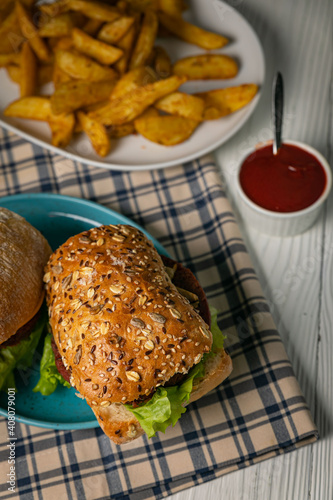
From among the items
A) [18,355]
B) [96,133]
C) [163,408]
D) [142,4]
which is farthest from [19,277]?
[142,4]

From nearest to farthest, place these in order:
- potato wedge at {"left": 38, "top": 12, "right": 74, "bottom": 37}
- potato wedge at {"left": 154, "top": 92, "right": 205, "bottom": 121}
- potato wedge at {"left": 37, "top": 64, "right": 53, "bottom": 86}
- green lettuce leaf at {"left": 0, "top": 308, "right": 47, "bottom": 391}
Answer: green lettuce leaf at {"left": 0, "top": 308, "right": 47, "bottom": 391}, potato wedge at {"left": 154, "top": 92, "right": 205, "bottom": 121}, potato wedge at {"left": 38, "top": 12, "right": 74, "bottom": 37}, potato wedge at {"left": 37, "top": 64, "right": 53, "bottom": 86}

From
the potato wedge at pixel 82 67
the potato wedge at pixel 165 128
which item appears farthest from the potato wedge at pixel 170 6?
the potato wedge at pixel 165 128

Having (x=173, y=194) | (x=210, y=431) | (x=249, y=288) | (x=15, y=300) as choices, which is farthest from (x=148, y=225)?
(x=210, y=431)

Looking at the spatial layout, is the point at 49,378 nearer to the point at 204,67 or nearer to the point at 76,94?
the point at 76,94

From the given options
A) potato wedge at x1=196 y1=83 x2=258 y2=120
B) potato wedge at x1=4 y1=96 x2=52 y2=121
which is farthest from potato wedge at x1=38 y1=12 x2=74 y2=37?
potato wedge at x1=196 y1=83 x2=258 y2=120

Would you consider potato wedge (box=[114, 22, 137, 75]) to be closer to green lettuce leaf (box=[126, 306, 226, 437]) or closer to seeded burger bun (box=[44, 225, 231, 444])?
seeded burger bun (box=[44, 225, 231, 444])
